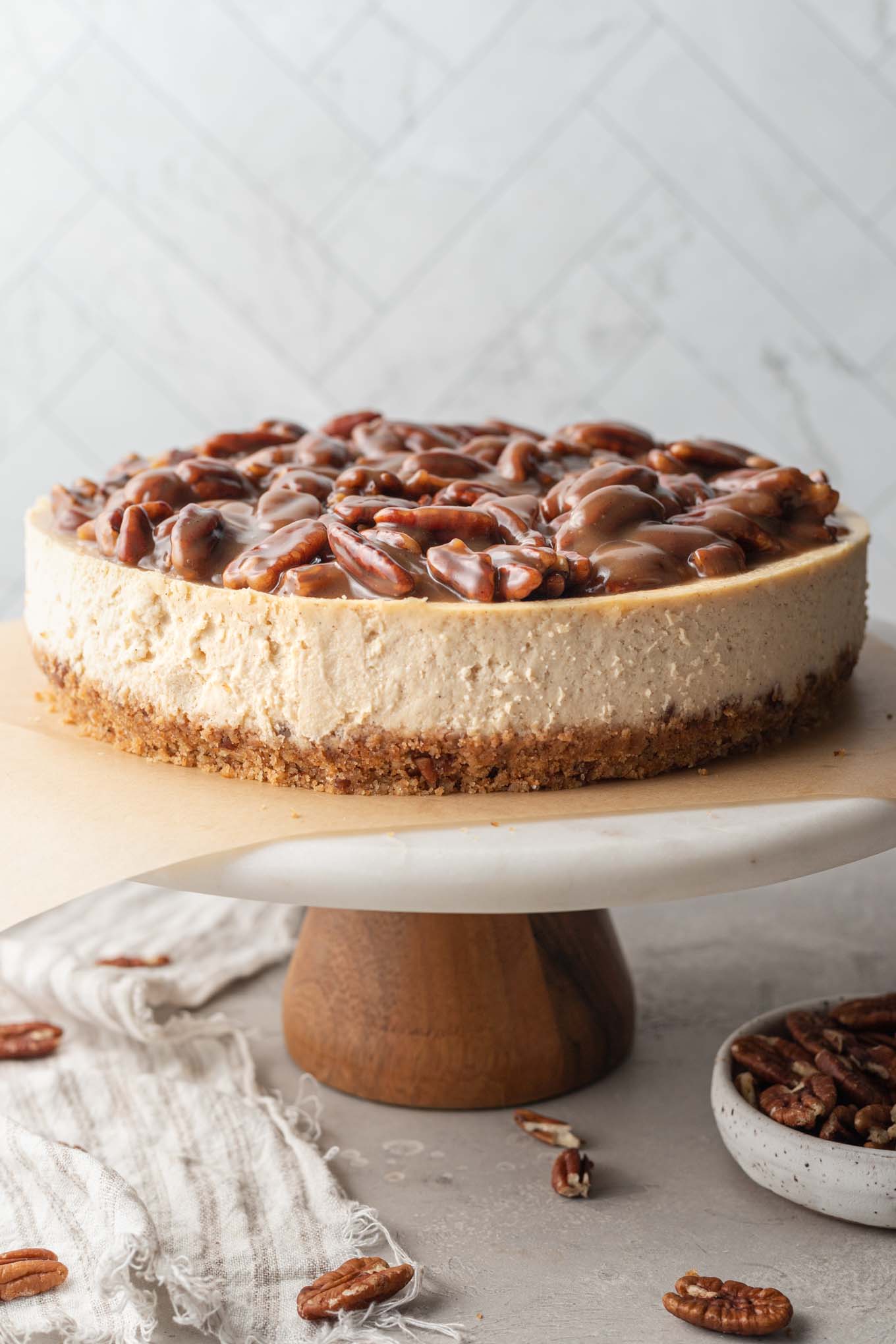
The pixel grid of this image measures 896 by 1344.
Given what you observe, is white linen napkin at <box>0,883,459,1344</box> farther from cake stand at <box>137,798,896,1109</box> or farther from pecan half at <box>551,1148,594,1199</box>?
pecan half at <box>551,1148,594,1199</box>

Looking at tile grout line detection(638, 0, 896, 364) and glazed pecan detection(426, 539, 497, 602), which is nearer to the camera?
glazed pecan detection(426, 539, 497, 602)

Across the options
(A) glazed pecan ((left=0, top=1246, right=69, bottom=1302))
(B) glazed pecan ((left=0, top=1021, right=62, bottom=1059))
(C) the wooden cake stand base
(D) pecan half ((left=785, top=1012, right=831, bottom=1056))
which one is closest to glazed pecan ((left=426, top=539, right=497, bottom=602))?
(C) the wooden cake stand base

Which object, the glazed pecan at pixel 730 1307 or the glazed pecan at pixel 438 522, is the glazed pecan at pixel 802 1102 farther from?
the glazed pecan at pixel 438 522

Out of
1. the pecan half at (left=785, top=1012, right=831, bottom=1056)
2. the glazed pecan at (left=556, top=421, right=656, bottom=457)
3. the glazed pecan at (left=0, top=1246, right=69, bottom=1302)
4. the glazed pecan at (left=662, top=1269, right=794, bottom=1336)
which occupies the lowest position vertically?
the glazed pecan at (left=0, top=1246, right=69, bottom=1302)

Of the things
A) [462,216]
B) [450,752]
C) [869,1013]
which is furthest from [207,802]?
[462,216]

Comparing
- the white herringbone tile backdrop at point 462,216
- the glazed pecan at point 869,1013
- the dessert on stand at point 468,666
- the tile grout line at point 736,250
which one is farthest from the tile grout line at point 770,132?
the glazed pecan at point 869,1013

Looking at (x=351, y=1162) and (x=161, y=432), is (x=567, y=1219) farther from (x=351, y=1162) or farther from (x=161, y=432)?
(x=161, y=432)

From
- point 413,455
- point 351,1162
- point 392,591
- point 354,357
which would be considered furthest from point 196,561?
point 354,357
